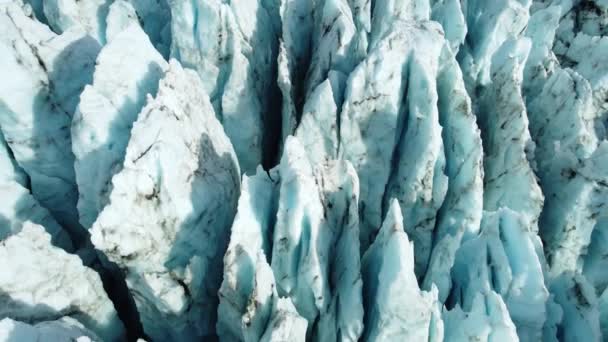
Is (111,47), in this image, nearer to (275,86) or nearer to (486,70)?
(275,86)

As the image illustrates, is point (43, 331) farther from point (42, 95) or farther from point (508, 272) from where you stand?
point (508, 272)

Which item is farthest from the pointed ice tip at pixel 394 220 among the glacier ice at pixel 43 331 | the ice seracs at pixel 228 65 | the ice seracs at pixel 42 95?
the ice seracs at pixel 42 95

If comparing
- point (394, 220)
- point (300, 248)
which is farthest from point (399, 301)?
point (300, 248)

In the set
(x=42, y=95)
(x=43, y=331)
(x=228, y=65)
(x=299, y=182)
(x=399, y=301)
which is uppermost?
(x=299, y=182)

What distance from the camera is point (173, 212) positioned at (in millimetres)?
5078

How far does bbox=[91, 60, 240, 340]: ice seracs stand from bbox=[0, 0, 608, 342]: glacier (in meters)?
0.02

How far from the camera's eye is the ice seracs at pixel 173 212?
471 cm

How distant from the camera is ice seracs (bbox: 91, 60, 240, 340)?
4.71 m

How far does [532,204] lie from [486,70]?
2784 millimetres

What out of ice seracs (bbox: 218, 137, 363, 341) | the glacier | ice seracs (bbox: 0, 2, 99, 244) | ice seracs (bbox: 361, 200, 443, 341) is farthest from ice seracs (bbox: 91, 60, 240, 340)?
ice seracs (bbox: 361, 200, 443, 341)

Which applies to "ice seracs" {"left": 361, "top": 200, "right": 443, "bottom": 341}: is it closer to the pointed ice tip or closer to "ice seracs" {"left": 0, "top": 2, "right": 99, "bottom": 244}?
the pointed ice tip

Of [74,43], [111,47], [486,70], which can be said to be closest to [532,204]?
[486,70]

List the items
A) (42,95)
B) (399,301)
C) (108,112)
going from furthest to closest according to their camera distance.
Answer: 1. (42,95)
2. (108,112)
3. (399,301)

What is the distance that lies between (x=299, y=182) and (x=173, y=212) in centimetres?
146
